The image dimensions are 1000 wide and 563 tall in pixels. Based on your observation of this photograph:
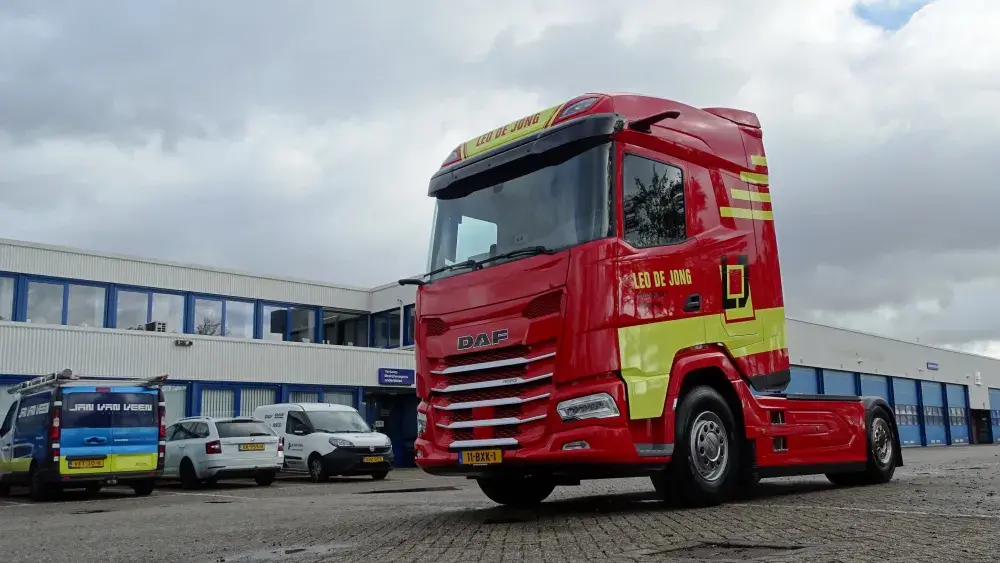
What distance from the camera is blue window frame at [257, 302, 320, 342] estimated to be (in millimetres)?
37125

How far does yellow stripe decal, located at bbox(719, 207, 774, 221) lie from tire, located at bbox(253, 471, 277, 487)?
1417 centimetres

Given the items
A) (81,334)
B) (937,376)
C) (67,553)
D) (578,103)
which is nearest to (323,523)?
(67,553)

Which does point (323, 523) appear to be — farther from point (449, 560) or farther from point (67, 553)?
point (449, 560)

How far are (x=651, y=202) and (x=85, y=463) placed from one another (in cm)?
1297

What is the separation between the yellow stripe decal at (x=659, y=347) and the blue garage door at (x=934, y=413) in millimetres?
47363

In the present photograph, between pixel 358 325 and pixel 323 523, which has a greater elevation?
pixel 358 325

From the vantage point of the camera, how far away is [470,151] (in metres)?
9.54

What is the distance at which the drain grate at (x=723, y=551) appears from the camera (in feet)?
18.2

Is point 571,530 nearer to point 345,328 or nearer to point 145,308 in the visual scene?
point 145,308

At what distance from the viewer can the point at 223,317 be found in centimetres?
3606

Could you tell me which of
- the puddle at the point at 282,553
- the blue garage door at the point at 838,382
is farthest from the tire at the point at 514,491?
the blue garage door at the point at 838,382

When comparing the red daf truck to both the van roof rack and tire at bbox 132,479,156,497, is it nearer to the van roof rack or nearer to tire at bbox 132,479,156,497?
the van roof rack

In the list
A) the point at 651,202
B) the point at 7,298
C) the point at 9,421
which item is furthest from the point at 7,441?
the point at 651,202

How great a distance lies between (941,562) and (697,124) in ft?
17.3
